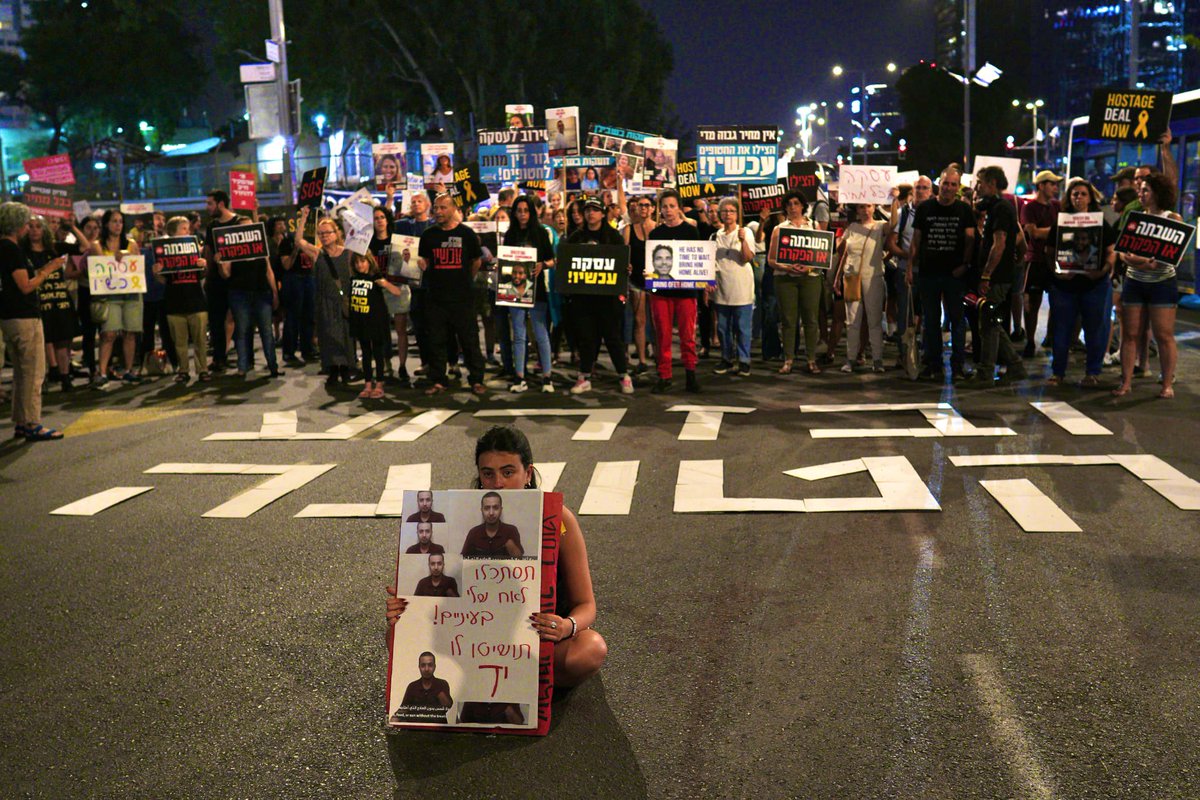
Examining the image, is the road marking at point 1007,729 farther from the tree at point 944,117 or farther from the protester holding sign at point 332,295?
the tree at point 944,117

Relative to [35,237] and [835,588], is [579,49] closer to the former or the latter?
[35,237]

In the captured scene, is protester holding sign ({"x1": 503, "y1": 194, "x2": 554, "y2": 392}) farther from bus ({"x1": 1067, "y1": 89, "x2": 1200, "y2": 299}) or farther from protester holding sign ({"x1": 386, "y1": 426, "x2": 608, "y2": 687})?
bus ({"x1": 1067, "y1": 89, "x2": 1200, "y2": 299})

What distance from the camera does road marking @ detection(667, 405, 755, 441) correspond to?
9.45m

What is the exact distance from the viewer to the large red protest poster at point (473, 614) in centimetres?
395

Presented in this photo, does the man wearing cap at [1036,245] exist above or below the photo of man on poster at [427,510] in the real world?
above

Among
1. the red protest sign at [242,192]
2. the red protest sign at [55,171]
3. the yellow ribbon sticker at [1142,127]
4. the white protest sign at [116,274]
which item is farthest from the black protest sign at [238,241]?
the yellow ribbon sticker at [1142,127]

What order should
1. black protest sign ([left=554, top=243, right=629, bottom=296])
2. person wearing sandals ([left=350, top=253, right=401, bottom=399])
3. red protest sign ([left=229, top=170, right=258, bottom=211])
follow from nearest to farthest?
black protest sign ([left=554, top=243, right=629, bottom=296]), person wearing sandals ([left=350, top=253, right=401, bottom=399]), red protest sign ([left=229, top=170, right=258, bottom=211])

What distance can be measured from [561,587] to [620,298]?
7512 mm

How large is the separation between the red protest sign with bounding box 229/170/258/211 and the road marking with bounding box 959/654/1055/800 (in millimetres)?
14243

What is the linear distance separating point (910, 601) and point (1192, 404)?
589cm

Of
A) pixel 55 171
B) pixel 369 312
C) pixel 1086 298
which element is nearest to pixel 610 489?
pixel 369 312

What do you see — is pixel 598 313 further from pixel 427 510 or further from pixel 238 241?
pixel 427 510

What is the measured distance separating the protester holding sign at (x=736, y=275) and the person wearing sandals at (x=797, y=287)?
0.34 m

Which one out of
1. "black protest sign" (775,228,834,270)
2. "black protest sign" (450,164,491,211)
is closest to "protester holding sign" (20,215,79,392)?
"black protest sign" (450,164,491,211)
